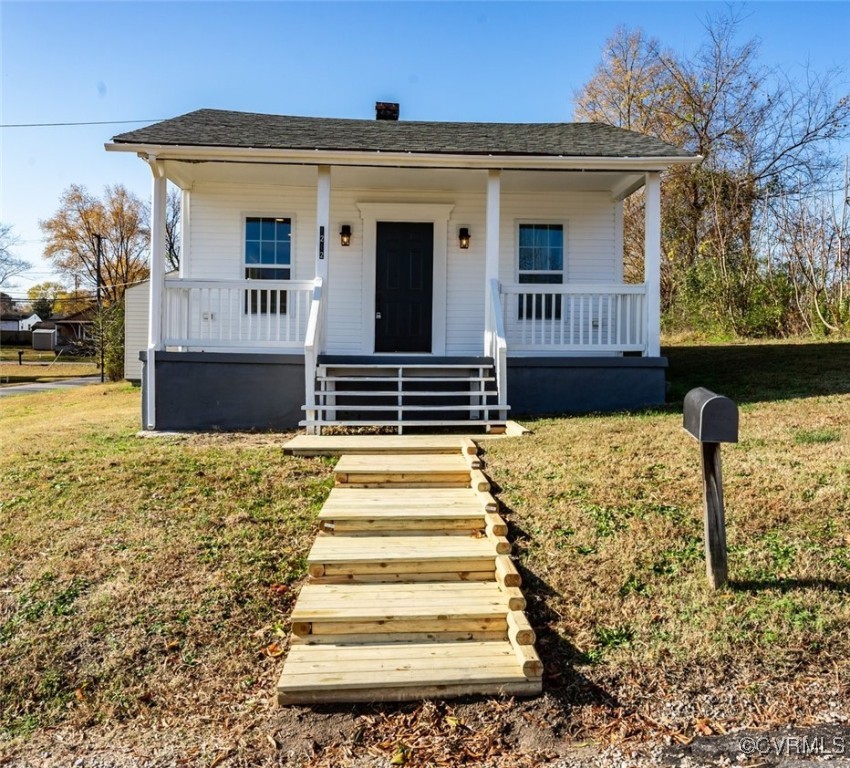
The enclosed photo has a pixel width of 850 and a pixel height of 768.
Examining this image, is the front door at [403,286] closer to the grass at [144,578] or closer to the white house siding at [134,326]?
the grass at [144,578]

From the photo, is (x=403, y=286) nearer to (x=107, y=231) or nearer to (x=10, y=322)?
(x=107, y=231)

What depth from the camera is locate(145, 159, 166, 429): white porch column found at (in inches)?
304

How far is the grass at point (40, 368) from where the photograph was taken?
30.8 metres

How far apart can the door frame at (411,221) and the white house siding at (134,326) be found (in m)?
12.7

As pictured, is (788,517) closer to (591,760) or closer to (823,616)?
(823,616)

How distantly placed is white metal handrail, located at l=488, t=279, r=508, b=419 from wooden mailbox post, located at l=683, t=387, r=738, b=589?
3.77 meters

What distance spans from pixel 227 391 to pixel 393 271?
10.8 feet

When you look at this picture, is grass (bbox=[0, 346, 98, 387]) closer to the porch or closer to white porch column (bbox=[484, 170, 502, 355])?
the porch

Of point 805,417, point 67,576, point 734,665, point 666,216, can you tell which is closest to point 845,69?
point 666,216

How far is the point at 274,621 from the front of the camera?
3.53 m

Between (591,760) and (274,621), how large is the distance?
69.9 inches

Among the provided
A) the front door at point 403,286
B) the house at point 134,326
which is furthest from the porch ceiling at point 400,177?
the house at point 134,326

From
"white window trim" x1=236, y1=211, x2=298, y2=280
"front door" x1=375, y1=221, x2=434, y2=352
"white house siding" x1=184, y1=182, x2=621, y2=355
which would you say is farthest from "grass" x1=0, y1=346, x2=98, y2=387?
"front door" x1=375, y1=221, x2=434, y2=352

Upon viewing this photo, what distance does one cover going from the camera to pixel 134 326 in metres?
19.9
